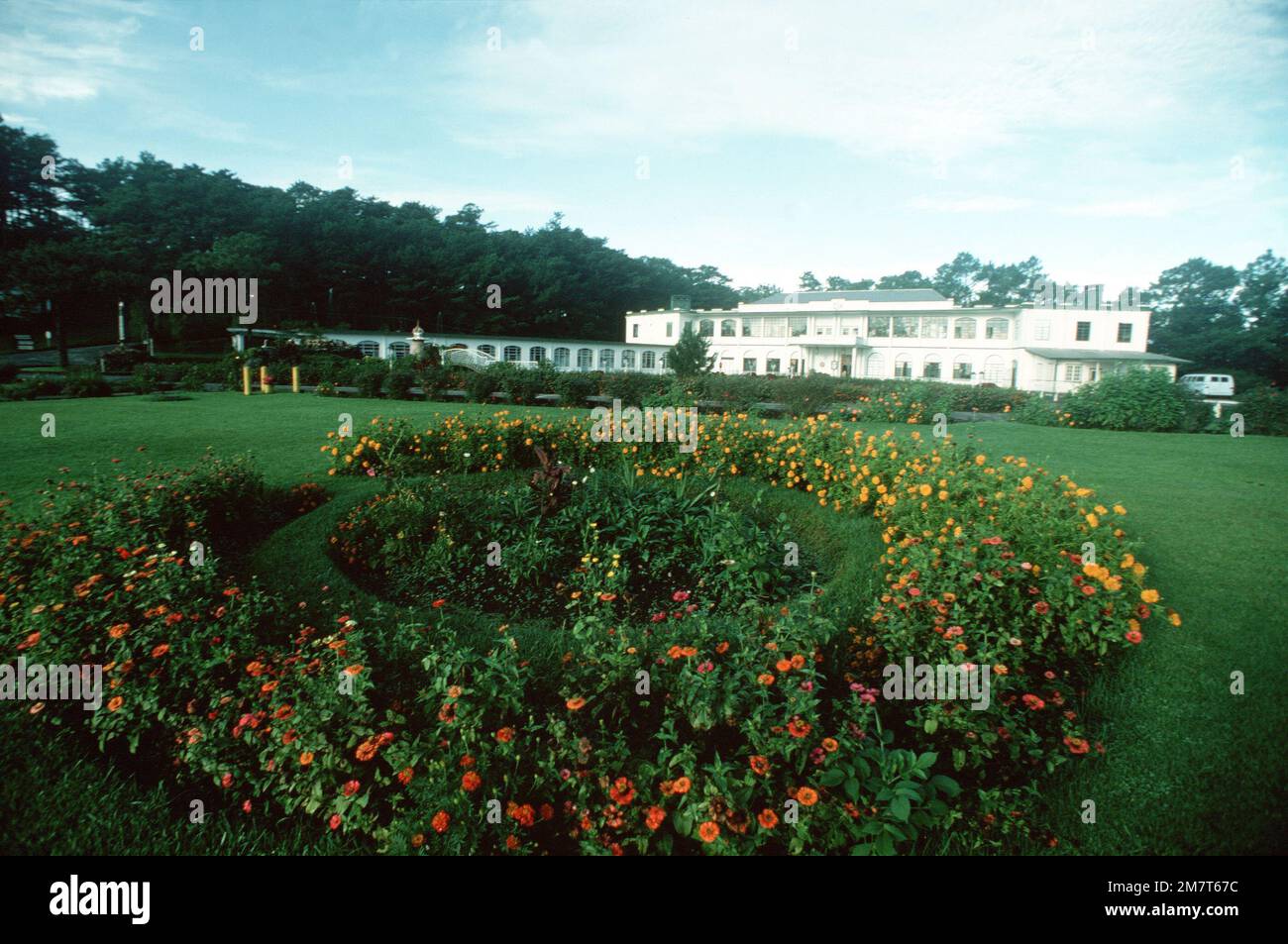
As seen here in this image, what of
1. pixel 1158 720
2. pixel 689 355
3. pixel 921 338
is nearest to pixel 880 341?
pixel 921 338

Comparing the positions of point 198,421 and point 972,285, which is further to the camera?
point 972,285

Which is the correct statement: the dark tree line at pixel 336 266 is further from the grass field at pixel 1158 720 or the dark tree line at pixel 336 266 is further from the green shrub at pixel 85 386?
the grass field at pixel 1158 720

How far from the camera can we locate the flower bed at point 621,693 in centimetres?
279

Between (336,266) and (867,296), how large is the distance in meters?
40.1

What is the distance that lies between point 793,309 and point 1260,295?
37.2 metres

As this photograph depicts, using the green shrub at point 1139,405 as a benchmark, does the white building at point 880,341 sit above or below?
above

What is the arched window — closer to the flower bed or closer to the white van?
the white van

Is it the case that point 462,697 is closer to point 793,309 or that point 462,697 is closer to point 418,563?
point 418,563

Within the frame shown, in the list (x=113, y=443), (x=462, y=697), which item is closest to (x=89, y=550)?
(x=462, y=697)

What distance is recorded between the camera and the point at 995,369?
42344 mm

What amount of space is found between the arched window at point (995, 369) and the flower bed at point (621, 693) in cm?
4204

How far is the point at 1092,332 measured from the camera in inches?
1636

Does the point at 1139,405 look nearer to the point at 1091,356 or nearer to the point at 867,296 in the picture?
the point at 1091,356

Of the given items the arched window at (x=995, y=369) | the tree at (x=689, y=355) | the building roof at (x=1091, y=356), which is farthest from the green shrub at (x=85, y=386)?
the building roof at (x=1091, y=356)
